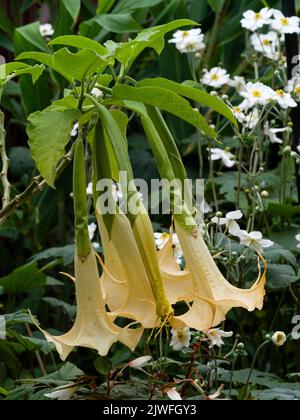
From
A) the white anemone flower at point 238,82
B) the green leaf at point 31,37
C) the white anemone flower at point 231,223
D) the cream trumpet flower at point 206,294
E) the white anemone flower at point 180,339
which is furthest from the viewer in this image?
the green leaf at point 31,37

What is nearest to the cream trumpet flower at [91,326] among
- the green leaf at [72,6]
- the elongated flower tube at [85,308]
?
the elongated flower tube at [85,308]

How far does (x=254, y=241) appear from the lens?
112 cm

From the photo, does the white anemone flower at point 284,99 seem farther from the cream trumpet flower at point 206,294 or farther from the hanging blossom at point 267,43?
the cream trumpet flower at point 206,294

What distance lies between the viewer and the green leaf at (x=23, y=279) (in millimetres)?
1346

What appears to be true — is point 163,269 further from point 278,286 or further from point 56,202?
point 56,202

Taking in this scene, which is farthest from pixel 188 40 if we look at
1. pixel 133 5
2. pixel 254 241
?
pixel 254 241

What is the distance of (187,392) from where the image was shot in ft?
3.13

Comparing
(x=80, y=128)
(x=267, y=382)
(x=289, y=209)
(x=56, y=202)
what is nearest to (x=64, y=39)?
(x=80, y=128)

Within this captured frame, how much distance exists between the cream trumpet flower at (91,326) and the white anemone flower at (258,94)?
596mm

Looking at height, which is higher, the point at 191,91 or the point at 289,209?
the point at 191,91

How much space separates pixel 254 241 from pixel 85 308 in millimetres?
455

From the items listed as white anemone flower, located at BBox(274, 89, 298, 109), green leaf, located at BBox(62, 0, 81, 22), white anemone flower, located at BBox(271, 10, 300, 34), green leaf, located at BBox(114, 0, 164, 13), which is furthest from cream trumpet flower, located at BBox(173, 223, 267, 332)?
green leaf, located at BBox(114, 0, 164, 13)

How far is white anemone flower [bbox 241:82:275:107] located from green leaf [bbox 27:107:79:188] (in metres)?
0.57
